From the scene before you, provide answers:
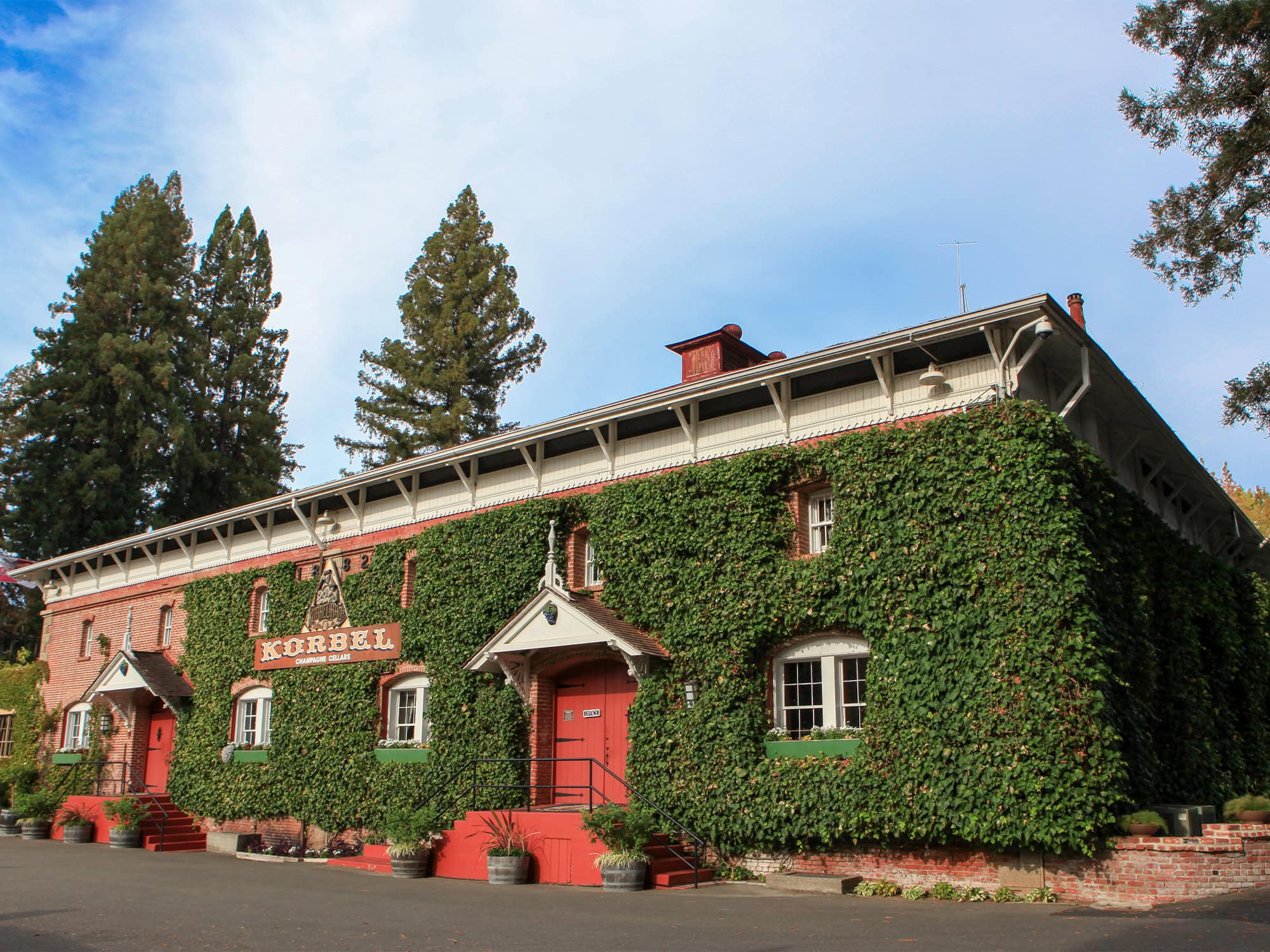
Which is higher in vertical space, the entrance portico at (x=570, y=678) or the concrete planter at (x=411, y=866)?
the entrance portico at (x=570, y=678)

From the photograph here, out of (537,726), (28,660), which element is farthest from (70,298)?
(537,726)

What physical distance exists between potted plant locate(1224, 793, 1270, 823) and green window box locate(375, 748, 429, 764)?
12990 mm

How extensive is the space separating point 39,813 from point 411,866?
13345mm

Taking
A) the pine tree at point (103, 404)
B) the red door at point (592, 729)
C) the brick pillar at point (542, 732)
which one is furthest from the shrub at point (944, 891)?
the pine tree at point (103, 404)

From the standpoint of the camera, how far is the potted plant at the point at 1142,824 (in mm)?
11766

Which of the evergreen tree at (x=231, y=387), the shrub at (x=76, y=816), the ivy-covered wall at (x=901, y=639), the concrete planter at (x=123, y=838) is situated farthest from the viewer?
the evergreen tree at (x=231, y=387)

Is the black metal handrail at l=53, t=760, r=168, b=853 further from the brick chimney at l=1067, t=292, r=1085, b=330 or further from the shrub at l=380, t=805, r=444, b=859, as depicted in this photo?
the brick chimney at l=1067, t=292, r=1085, b=330

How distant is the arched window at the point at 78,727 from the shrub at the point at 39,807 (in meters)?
2.70

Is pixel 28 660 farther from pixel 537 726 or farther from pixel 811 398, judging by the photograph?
pixel 811 398

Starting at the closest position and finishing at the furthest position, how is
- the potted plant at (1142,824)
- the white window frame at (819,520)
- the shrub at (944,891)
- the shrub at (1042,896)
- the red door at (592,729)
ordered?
the potted plant at (1142,824) < the shrub at (1042,896) < the shrub at (944,891) < the white window frame at (819,520) < the red door at (592,729)

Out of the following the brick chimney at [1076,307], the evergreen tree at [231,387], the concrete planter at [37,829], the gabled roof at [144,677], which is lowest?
the concrete planter at [37,829]

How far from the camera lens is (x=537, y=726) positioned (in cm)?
1758

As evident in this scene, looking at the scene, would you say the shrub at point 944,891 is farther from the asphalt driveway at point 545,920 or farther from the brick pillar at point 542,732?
the brick pillar at point 542,732

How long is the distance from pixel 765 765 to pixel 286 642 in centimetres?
1222
